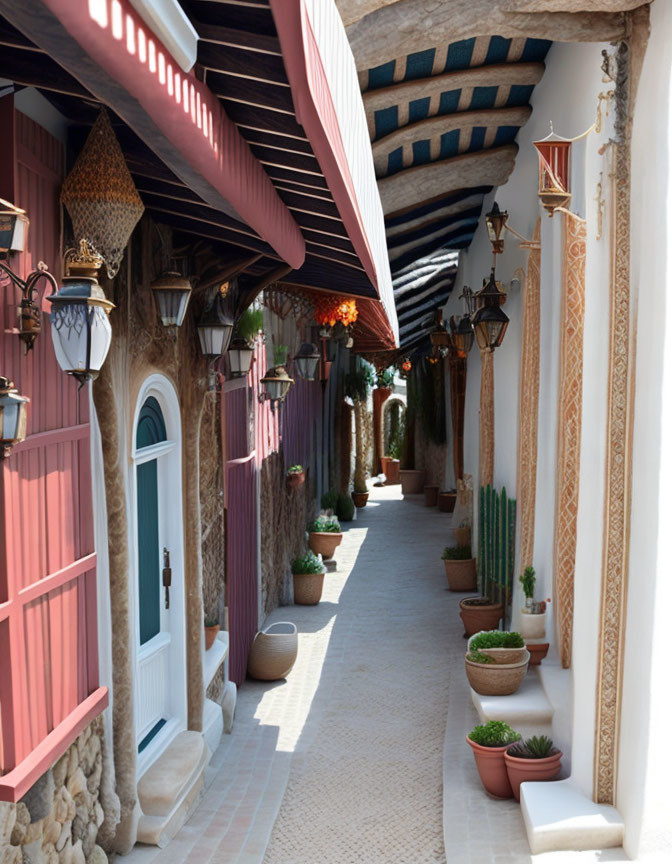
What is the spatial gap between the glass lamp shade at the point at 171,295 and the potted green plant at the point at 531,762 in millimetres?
3170

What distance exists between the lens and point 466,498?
1398 centimetres

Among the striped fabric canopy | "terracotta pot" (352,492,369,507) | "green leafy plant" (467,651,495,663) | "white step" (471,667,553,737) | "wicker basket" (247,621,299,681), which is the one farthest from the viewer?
"terracotta pot" (352,492,369,507)

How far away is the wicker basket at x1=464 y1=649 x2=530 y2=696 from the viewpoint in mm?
6965

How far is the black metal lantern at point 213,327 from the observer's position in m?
6.13

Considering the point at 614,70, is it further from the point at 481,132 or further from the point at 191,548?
the point at 481,132

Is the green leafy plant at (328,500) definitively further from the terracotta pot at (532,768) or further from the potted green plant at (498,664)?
the terracotta pot at (532,768)

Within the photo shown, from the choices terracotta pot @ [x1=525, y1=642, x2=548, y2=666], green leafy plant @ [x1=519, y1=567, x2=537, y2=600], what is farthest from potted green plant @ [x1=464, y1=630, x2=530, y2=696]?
green leafy plant @ [x1=519, y1=567, x2=537, y2=600]

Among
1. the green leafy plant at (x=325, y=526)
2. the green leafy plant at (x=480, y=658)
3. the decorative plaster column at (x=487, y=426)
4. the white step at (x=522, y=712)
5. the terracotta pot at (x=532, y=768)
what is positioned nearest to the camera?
the terracotta pot at (x=532, y=768)

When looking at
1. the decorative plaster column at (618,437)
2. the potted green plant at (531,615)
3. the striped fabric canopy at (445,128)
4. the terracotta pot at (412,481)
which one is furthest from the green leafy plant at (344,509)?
the decorative plaster column at (618,437)

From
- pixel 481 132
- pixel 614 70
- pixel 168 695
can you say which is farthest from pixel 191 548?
pixel 481 132

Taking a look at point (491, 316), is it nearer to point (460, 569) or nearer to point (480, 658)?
point (480, 658)

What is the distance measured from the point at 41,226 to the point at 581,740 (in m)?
3.86

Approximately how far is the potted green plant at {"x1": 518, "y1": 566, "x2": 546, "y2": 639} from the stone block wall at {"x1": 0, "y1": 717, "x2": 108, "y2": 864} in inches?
151

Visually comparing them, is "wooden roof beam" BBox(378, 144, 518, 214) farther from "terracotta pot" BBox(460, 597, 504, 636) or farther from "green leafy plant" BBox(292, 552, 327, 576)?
"terracotta pot" BBox(460, 597, 504, 636)
